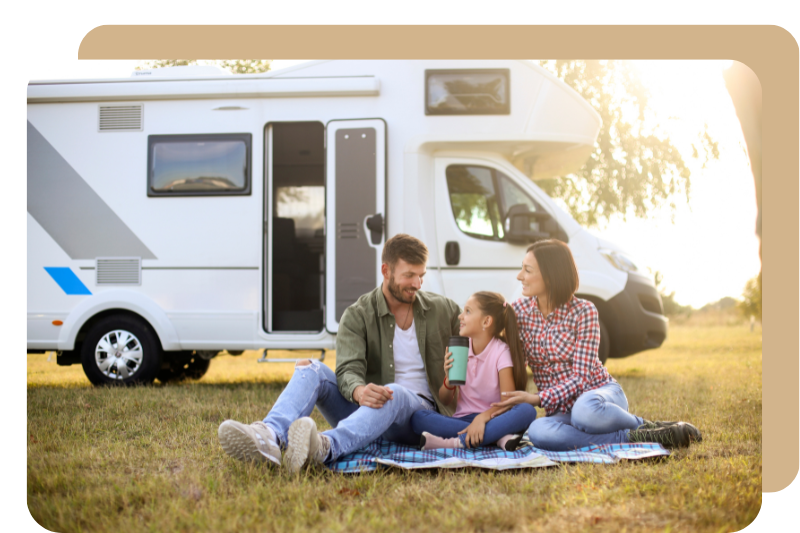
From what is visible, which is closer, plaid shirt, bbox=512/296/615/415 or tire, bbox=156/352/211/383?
plaid shirt, bbox=512/296/615/415

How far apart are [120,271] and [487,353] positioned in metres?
3.37

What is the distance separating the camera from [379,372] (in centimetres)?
335

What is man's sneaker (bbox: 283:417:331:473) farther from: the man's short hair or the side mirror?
the side mirror

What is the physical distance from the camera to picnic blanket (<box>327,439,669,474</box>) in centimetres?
288

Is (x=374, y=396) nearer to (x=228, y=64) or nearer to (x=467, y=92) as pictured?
(x=467, y=92)

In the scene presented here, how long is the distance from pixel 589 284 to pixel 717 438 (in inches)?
81.5

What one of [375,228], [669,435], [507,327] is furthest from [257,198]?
[669,435]

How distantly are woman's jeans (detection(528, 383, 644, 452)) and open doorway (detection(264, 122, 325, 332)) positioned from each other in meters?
2.77

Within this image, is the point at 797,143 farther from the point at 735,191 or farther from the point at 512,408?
the point at 512,408

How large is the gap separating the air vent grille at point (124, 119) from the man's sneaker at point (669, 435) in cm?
429

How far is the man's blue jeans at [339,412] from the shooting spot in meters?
2.86

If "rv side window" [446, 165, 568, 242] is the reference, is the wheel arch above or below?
below

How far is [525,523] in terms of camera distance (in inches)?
92.0

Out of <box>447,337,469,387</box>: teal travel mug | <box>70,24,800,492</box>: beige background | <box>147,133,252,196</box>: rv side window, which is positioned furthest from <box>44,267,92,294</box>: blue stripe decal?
<box>447,337,469,387</box>: teal travel mug
